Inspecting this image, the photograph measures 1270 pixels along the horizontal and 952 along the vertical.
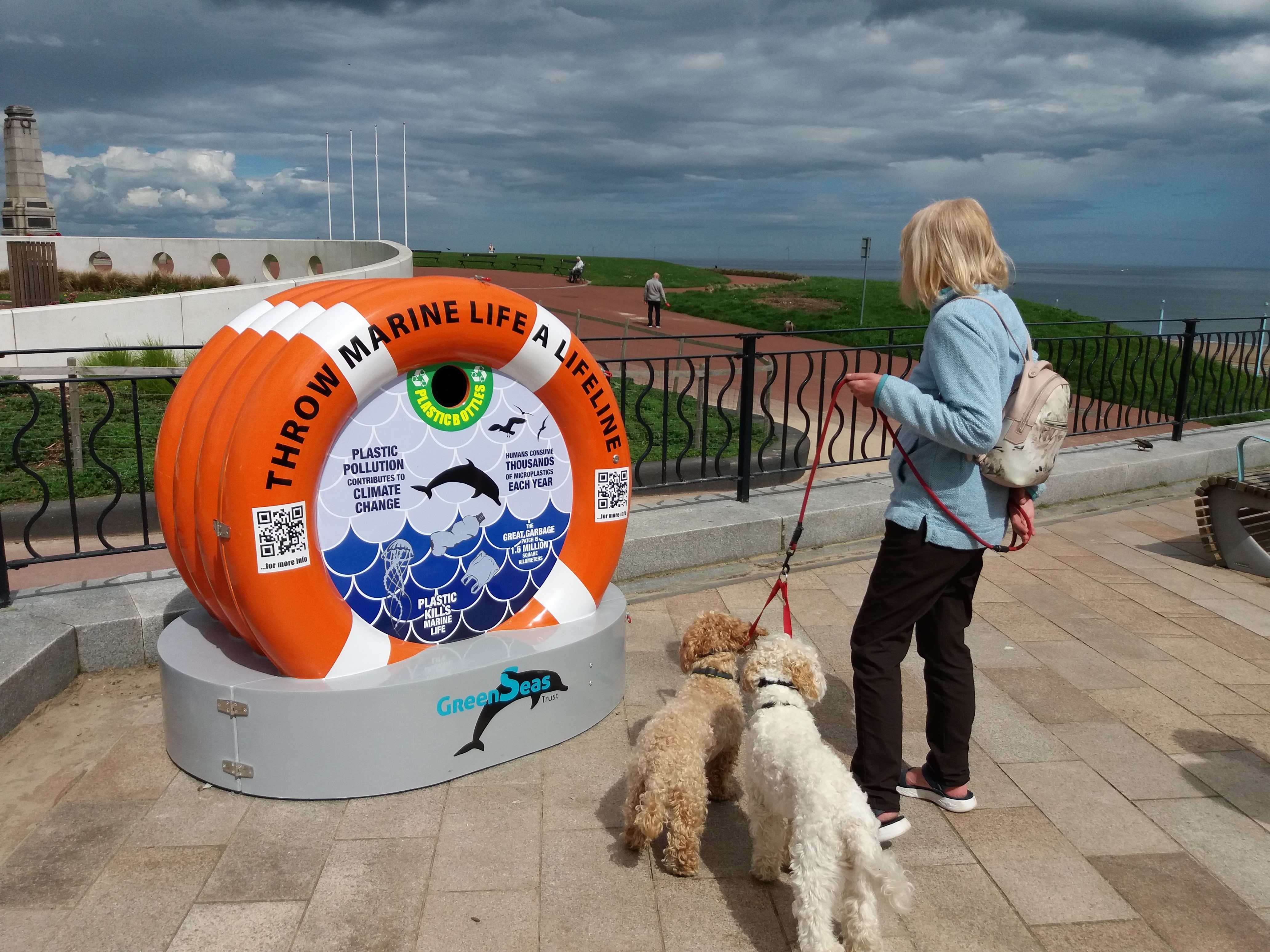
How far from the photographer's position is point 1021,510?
2932mm

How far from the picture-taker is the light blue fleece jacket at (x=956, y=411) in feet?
8.68

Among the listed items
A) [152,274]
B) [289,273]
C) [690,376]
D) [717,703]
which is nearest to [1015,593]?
[690,376]

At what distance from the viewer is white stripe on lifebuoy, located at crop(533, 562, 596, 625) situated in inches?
150

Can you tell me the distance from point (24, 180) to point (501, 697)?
89.4 feet

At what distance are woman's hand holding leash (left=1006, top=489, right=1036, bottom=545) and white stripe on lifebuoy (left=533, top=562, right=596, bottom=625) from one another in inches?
66.7

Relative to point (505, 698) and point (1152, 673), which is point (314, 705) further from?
point (1152, 673)

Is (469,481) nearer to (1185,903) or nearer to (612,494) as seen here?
(612,494)

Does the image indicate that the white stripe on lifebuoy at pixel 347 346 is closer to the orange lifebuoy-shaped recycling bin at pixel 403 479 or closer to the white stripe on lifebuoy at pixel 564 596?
the orange lifebuoy-shaped recycling bin at pixel 403 479

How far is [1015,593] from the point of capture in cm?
541

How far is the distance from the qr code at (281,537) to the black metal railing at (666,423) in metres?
1.78

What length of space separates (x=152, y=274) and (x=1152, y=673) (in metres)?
24.8

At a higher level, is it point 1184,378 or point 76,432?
point 1184,378

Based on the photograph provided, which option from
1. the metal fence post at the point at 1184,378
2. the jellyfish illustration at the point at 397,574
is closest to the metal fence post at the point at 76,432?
the jellyfish illustration at the point at 397,574

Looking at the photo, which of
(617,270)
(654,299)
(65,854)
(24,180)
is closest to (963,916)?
(65,854)
